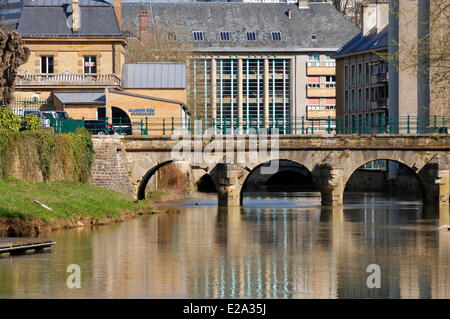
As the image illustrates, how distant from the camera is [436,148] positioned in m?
57.4

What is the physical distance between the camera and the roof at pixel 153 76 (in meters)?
73.1

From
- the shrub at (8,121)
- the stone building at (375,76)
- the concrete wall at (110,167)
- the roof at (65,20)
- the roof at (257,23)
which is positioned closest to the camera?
the shrub at (8,121)

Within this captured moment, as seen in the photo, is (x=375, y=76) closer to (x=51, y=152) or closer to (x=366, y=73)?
(x=366, y=73)

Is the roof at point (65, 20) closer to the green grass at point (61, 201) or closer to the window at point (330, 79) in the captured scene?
the green grass at point (61, 201)

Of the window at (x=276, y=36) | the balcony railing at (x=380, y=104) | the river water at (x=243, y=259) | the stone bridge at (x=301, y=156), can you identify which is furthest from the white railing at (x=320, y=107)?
the river water at (x=243, y=259)

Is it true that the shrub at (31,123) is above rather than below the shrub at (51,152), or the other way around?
above

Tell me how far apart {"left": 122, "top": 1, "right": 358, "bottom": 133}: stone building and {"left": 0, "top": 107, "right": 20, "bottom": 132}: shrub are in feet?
247

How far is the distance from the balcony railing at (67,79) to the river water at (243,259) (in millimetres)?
25857

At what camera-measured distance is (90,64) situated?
74.7m

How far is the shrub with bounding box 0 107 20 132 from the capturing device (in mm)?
44719

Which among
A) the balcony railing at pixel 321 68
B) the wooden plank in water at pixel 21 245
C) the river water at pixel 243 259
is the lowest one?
the river water at pixel 243 259

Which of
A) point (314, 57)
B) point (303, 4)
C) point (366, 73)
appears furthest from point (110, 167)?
point (303, 4)

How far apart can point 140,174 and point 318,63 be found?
68.9 m

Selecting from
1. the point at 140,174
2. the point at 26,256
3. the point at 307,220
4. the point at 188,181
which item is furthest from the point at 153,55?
the point at 26,256
